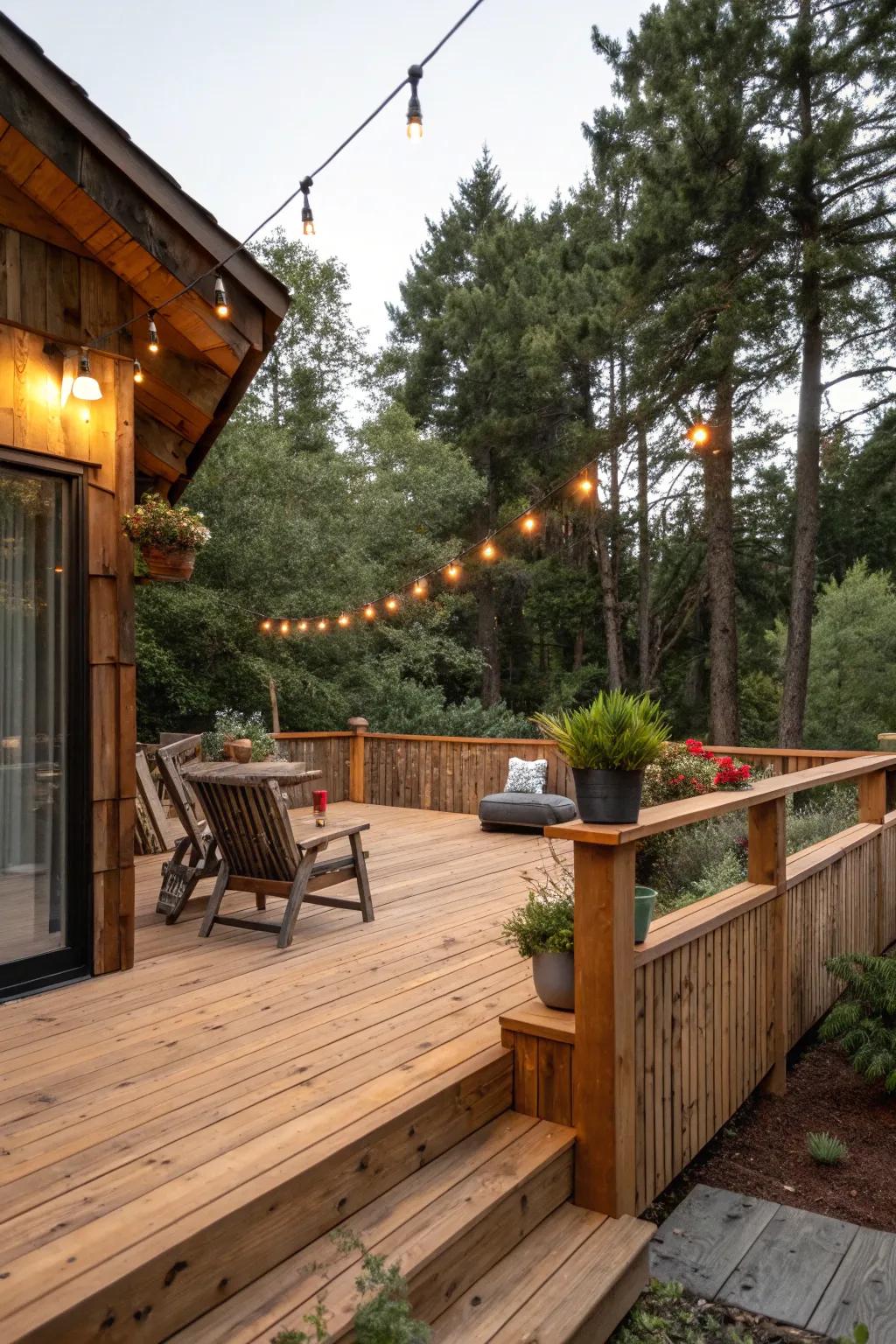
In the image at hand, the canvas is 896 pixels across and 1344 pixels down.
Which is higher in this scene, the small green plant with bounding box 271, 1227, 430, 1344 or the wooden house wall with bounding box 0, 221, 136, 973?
the wooden house wall with bounding box 0, 221, 136, 973

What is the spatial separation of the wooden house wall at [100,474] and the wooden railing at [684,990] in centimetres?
193

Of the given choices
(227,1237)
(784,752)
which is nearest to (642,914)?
(227,1237)

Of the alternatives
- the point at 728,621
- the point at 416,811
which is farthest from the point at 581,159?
the point at 416,811

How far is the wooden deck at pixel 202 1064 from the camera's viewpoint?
191 cm

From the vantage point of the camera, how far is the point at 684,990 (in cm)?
303

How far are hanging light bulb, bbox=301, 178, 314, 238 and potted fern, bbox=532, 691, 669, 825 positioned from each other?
1968mm

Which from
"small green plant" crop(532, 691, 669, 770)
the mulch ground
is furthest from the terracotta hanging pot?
the mulch ground

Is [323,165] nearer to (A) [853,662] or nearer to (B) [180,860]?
(B) [180,860]

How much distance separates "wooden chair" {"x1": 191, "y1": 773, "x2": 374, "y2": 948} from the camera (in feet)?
13.3

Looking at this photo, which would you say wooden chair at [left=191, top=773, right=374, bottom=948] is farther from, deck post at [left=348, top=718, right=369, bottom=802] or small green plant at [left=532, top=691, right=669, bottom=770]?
deck post at [left=348, top=718, right=369, bottom=802]

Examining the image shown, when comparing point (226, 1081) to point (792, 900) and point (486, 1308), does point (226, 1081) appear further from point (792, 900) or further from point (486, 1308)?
point (792, 900)

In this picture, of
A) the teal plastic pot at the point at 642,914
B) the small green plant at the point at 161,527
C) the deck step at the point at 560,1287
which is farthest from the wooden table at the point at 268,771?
the deck step at the point at 560,1287

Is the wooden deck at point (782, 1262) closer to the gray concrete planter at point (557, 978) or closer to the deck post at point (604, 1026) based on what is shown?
the deck post at point (604, 1026)

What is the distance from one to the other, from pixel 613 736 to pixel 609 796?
18 centimetres
